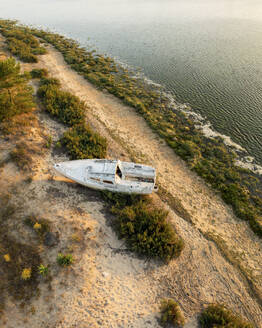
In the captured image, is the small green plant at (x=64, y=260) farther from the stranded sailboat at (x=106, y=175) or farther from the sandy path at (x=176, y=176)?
the sandy path at (x=176, y=176)

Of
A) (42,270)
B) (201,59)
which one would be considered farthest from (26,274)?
(201,59)

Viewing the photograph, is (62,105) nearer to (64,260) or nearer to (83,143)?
(83,143)

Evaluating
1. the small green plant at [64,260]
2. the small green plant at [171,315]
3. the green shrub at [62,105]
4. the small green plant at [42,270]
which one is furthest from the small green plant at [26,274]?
the green shrub at [62,105]

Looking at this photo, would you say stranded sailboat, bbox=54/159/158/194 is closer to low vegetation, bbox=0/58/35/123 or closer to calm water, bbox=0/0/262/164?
low vegetation, bbox=0/58/35/123

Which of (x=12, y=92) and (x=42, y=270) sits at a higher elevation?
(x=12, y=92)

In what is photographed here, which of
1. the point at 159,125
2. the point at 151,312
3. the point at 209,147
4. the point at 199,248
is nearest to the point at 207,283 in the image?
the point at 199,248
